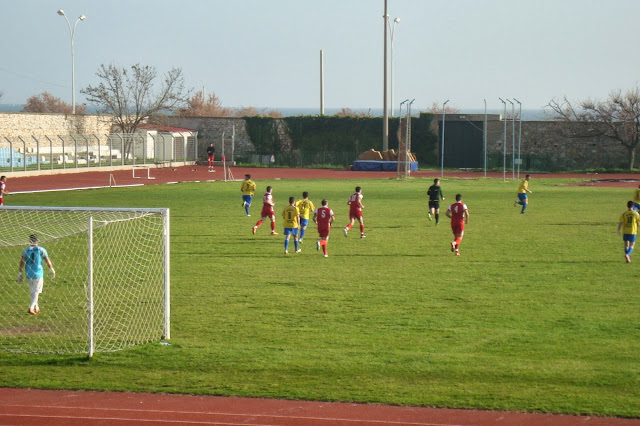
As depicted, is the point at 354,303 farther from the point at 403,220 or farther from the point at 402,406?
the point at 403,220

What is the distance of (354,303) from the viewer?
1648 cm

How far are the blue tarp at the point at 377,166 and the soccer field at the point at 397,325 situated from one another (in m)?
34.0

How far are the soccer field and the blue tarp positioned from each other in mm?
34013

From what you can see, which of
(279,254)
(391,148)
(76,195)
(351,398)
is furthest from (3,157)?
(351,398)

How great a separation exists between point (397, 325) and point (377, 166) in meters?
48.5

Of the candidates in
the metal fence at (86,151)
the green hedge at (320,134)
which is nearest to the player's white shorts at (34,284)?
the metal fence at (86,151)

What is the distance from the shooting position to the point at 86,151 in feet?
190

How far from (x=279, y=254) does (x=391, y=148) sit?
160 ft

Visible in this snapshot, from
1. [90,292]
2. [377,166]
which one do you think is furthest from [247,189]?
[377,166]

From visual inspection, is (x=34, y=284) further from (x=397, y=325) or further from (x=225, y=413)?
(x=397, y=325)

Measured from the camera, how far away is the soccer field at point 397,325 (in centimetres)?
1145

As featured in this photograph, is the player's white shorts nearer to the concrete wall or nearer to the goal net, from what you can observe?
the goal net

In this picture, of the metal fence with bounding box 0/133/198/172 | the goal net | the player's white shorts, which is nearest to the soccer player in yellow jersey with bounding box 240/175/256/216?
the goal net

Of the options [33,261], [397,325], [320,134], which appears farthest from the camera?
[320,134]
